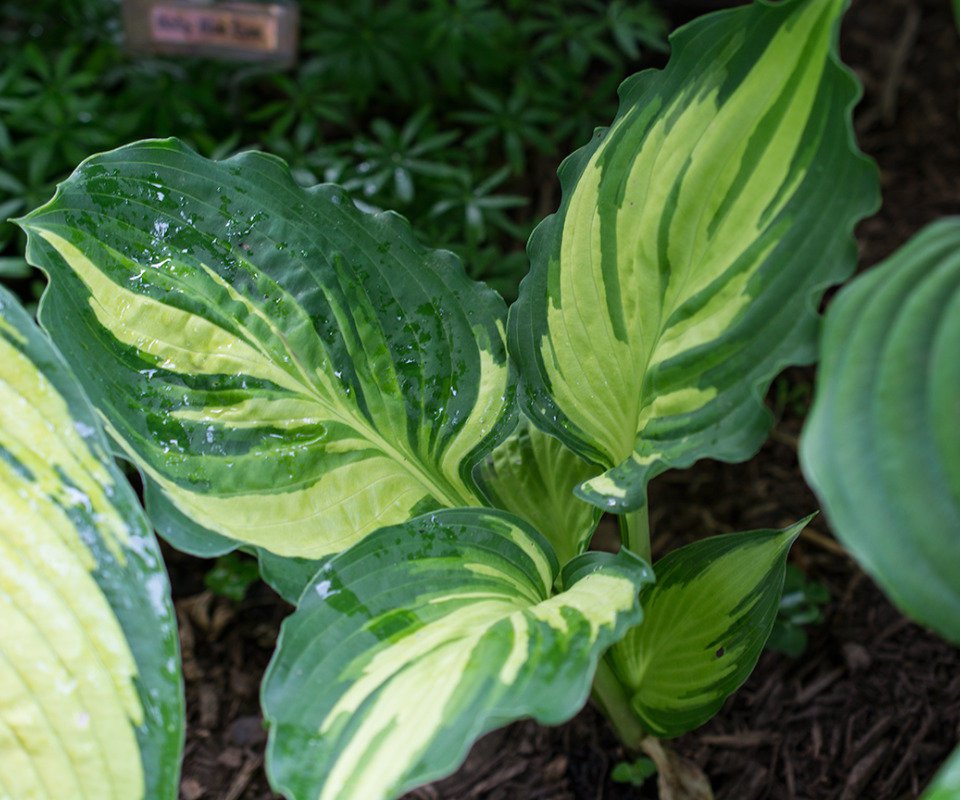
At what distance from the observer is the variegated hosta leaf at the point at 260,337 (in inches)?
32.4

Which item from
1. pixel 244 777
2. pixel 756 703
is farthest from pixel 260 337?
pixel 756 703

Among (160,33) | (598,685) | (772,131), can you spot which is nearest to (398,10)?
(160,33)

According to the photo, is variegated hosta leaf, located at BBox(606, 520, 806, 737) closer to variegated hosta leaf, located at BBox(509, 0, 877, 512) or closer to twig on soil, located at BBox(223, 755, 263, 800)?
variegated hosta leaf, located at BBox(509, 0, 877, 512)

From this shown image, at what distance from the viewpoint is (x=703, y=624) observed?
870mm

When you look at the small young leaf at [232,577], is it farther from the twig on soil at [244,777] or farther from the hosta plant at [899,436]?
the hosta plant at [899,436]

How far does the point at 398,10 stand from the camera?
1.50 metres

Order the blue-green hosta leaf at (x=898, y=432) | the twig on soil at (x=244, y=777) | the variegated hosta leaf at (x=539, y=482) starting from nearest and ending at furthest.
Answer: the blue-green hosta leaf at (x=898, y=432), the variegated hosta leaf at (x=539, y=482), the twig on soil at (x=244, y=777)

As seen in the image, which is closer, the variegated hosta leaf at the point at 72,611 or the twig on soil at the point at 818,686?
the variegated hosta leaf at the point at 72,611

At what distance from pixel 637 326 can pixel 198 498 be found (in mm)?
417

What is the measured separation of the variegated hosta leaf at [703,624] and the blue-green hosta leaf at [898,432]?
0.95 feet

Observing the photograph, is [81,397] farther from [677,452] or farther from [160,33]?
[160,33]

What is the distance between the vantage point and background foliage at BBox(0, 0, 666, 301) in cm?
134

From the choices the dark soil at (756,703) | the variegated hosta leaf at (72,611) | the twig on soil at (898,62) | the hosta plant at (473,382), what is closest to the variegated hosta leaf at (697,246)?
the hosta plant at (473,382)

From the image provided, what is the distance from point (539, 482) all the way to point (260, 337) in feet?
1.11
